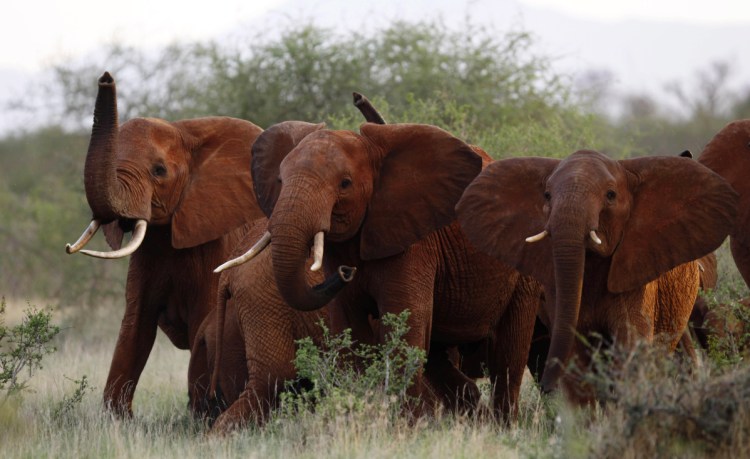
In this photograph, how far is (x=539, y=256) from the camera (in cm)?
771

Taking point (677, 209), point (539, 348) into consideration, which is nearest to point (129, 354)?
point (539, 348)

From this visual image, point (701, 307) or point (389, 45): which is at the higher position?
point (389, 45)

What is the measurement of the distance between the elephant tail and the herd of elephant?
2 centimetres

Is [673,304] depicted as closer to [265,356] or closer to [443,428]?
[443,428]

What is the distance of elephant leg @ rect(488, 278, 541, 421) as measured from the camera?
28.5ft

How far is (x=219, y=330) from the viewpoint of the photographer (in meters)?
8.67

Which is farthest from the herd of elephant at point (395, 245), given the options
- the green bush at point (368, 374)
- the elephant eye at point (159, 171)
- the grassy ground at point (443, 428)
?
the grassy ground at point (443, 428)

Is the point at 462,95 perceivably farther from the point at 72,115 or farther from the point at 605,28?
the point at 605,28

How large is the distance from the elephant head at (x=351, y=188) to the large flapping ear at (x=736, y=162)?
1.44 metres

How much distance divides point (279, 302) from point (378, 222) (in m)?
0.98

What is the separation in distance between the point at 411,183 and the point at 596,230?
1.26 m

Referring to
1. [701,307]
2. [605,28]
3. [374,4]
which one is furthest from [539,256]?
[605,28]

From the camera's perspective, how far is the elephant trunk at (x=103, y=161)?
8344 mm

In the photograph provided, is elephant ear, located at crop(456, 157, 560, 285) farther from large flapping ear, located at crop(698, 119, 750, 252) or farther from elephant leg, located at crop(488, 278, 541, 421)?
large flapping ear, located at crop(698, 119, 750, 252)
